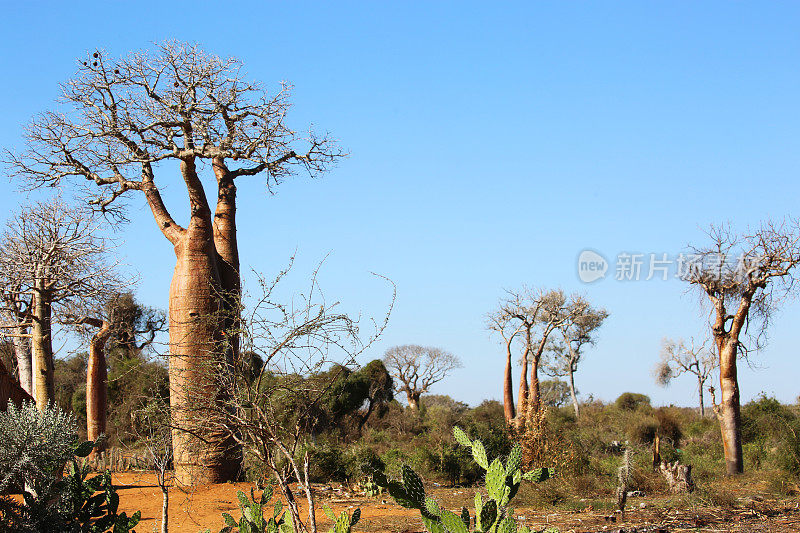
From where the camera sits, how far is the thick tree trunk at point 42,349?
433 inches

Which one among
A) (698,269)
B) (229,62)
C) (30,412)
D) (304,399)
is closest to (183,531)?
(30,412)

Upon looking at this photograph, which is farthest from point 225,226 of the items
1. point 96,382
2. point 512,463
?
point 512,463

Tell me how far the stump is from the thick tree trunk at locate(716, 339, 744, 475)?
2.72m

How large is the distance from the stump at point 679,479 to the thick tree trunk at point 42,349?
9.15m

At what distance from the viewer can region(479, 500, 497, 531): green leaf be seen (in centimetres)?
274

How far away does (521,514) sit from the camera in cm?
760

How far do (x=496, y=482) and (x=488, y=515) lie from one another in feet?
0.87

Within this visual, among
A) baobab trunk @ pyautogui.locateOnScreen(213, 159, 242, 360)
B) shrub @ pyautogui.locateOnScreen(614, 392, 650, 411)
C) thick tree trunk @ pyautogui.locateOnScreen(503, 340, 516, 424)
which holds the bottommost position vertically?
shrub @ pyautogui.locateOnScreen(614, 392, 650, 411)

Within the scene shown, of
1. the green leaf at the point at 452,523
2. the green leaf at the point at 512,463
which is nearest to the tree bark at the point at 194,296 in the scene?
the green leaf at the point at 512,463

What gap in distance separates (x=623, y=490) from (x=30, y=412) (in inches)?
212

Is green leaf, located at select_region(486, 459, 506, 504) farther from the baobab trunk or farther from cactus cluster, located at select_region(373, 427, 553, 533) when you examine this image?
the baobab trunk

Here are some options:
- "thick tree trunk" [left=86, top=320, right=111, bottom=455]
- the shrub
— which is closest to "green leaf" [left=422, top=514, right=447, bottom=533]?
"thick tree trunk" [left=86, top=320, right=111, bottom=455]

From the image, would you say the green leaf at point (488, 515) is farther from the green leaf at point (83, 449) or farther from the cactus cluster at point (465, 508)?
the green leaf at point (83, 449)

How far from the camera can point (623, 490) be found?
689 centimetres
